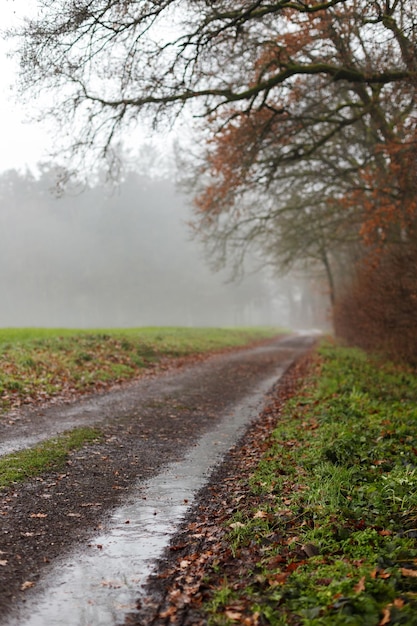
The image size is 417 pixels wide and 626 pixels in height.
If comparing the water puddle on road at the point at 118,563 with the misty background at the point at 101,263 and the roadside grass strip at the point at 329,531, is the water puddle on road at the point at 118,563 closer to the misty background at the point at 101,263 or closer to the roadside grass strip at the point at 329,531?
the roadside grass strip at the point at 329,531

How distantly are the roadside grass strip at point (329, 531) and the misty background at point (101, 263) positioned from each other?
5492 centimetres

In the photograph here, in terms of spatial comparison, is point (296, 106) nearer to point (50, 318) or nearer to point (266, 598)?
point (266, 598)

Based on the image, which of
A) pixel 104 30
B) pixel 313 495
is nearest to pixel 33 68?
pixel 104 30

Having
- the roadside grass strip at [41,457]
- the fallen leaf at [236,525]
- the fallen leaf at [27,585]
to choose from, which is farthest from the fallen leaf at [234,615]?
the roadside grass strip at [41,457]

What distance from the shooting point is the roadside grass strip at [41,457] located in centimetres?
582

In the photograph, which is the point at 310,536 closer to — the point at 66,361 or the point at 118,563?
the point at 118,563

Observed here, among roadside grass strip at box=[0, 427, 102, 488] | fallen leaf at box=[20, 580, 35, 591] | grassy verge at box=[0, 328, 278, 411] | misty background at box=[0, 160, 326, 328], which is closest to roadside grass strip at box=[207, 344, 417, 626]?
fallen leaf at box=[20, 580, 35, 591]

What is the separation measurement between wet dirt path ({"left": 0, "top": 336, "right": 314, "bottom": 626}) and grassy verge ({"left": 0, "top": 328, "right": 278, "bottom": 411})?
4.02 feet

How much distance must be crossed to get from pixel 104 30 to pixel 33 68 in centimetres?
145

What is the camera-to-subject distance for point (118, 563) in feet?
13.3

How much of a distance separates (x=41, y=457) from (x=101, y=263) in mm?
61429

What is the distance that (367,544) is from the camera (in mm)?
4023

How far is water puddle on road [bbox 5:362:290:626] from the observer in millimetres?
3352

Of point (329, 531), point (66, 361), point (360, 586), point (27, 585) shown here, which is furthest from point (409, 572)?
point (66, 361)
